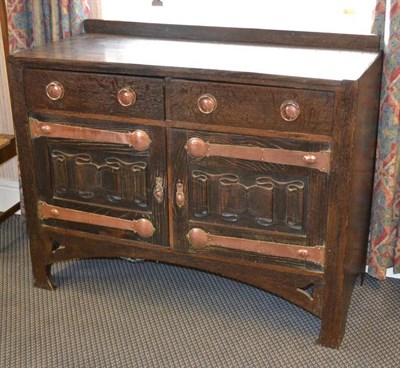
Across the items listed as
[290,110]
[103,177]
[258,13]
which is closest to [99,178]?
[103,177]

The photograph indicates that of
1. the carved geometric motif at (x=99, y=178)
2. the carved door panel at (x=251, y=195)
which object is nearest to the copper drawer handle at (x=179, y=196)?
the carved door panel at (x=251, y=195)

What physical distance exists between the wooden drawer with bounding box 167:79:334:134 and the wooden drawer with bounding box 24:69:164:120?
2.3 inches

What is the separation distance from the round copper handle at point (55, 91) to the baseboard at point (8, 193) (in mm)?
1044

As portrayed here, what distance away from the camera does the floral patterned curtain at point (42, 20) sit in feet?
8.30

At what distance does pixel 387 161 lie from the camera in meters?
2.28

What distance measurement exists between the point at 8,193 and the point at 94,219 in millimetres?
997

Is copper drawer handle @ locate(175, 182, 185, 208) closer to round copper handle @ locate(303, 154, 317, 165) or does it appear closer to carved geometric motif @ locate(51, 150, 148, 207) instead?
carved geometric motif @ locate(51, 150, 148, 207)

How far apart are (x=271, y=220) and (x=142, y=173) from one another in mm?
436

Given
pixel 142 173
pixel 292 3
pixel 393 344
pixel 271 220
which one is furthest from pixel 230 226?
pixel 292 3

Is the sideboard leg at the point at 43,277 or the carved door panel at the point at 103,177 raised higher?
the carved door panel at the point at 103,177

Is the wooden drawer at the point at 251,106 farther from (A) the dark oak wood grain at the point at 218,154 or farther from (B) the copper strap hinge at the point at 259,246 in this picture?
(B) the copper strap hinge at the point at 259,246

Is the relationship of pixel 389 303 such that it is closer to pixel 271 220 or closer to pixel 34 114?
pixel 271 220

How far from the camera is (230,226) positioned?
6.88ft

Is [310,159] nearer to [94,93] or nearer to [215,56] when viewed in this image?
[215,56]
